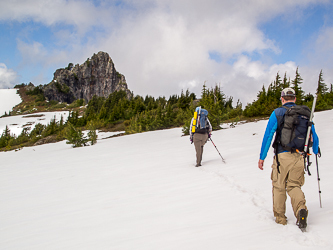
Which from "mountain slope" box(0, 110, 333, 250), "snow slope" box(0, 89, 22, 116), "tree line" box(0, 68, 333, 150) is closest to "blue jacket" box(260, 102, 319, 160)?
"mountain slope" box(0, 110, 333, 250)

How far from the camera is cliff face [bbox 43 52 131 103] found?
186850 mm

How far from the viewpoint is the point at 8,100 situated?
183375 millimetres

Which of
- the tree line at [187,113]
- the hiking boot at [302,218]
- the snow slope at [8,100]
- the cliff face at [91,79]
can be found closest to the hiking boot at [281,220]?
the hiking boot at [302,218]

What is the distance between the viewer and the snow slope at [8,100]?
169525 mm

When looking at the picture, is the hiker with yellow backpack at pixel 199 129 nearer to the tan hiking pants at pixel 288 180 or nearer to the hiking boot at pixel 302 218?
the tan hiking pants at pixel 288 180

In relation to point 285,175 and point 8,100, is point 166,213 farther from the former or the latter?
point 8,100

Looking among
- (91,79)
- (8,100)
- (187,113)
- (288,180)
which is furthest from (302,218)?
(8,100)

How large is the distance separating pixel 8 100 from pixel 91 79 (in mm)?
70834

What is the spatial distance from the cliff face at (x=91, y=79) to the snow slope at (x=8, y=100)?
112 ft

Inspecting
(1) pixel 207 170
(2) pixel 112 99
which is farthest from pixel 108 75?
(1) pixel 207 170

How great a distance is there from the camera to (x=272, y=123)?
11.7 feet

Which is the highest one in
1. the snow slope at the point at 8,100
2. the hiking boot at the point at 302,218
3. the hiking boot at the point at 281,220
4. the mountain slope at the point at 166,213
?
the snow slope at the point at 8,100

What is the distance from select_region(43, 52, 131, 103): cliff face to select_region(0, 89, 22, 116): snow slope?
112ft

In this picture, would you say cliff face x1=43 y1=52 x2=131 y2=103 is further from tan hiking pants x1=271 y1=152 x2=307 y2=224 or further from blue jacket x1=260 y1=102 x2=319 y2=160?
tan hiking pants x1=271 y1=152 x2=307 y2=224
